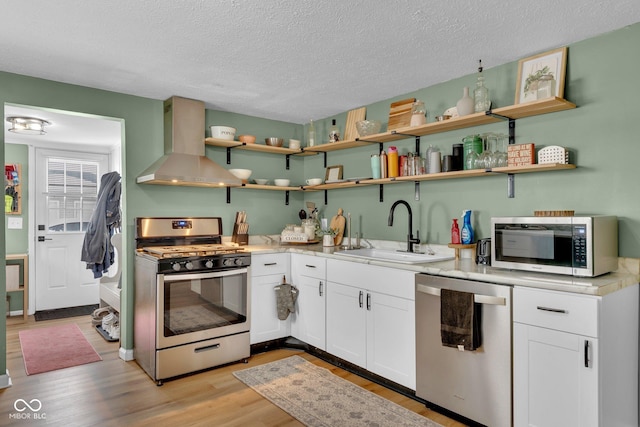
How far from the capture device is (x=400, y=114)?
11.0 ft

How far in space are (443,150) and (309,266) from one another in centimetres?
149

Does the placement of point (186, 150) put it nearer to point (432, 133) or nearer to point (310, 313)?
point (310, 313)

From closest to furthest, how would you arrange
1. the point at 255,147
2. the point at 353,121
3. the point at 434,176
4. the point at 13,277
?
the point at 434,176 < the point at 353,121 < the point at 255,147 < the point at 13,277

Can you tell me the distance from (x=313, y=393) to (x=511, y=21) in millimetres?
2603

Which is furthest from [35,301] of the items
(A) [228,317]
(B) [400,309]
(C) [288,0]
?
(C) [288,0]

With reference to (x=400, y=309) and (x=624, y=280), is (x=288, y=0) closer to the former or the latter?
(x=400, y=309)

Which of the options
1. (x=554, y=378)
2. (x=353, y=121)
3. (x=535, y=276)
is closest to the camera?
(x=554, y=378)

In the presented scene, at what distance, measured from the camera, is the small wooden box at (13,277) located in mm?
4564

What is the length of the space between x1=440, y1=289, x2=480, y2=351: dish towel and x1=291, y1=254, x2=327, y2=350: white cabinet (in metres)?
1.19

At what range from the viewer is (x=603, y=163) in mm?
2330

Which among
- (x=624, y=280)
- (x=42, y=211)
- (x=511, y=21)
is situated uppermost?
(x=511, y=21)

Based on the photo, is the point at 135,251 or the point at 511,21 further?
the point at 135,251

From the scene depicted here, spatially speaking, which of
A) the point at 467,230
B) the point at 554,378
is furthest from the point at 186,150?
the point at 554,378

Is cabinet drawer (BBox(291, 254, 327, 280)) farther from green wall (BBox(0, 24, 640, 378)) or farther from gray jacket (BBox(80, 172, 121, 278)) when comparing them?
gray jacket (BBox(80, 172, 121, 278))
